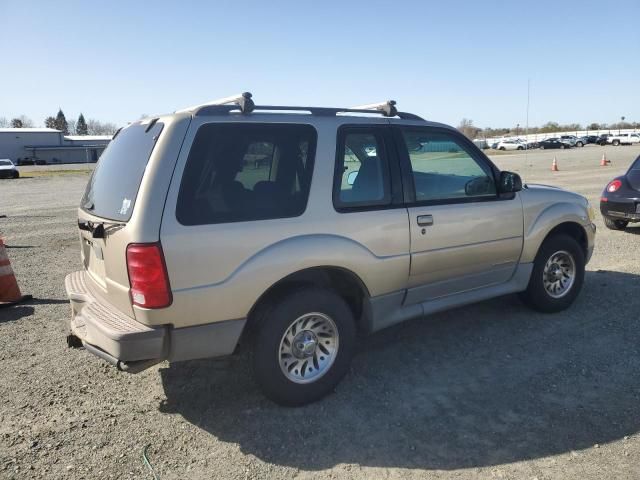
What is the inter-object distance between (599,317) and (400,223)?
2.60 m

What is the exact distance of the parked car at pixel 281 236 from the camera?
2.88m

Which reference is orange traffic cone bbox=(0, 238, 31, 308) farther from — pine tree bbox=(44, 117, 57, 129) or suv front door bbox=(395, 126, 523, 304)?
pine tree bbox=(44, 117, 57, 129)

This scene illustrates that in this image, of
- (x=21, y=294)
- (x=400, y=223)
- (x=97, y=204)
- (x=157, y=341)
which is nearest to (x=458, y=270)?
(x=400, y=223)

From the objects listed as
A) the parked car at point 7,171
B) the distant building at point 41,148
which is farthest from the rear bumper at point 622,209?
the distant building at point 41,148

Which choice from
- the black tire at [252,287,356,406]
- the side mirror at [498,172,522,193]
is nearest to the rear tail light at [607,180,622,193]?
the side mirror at [498,172,522,193]

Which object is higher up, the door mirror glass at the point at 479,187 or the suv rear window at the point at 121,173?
the suv rear window at the point at 121,173

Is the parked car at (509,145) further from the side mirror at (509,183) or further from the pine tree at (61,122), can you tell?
the pine tree at (61,122)

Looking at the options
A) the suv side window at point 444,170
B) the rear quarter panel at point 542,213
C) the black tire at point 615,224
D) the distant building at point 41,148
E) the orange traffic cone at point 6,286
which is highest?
the distant building at point 41,148

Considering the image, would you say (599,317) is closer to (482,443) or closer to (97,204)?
(482,443)

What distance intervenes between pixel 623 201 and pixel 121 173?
8561 millimetres

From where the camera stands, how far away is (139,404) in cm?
350

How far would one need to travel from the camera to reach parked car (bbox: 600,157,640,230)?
8516mm

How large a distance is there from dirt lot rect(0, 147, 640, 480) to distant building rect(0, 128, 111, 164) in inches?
3253

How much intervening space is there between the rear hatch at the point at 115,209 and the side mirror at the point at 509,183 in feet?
9.55
